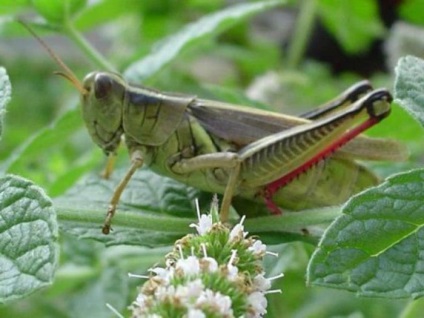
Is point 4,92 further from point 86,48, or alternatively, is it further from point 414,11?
point 414,11

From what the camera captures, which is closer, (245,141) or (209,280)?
(209,280)

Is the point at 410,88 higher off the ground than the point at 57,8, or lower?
lower

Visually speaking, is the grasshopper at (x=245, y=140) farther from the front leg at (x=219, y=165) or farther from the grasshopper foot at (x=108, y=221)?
the grasshopper foot at (x=108, y=221)

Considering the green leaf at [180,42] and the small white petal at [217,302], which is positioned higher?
the green leaf at [180,42]

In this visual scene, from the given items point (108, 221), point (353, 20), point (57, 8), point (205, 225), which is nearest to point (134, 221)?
point (108, 221)

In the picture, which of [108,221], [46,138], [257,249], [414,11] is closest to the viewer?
[257,249]

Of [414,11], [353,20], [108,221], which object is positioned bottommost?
[108,221]

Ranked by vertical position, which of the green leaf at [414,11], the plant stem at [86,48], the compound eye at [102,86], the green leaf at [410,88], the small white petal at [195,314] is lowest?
the small white petal at [195,314]

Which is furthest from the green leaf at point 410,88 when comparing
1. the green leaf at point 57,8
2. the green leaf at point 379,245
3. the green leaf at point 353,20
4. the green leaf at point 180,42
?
the green leaf at point 353,20
